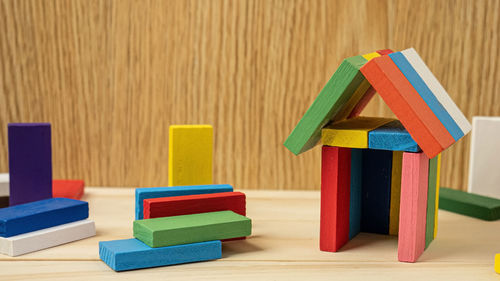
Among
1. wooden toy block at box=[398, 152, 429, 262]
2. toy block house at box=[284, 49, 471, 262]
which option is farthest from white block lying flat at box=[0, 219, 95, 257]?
wooden toy block at box=[398, 152, 429, 262]

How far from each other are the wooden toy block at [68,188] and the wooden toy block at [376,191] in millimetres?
447

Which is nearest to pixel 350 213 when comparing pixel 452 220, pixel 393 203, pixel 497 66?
pixel 393 203

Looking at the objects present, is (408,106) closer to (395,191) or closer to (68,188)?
(395,191)

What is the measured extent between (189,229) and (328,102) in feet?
0.69

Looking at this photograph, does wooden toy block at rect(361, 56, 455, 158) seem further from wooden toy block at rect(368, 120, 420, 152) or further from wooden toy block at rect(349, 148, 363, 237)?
wooden toy block at rect(349, 148, 363, 237)

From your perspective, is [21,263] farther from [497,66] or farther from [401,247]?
[497,66]

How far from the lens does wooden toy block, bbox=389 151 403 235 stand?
0.74m

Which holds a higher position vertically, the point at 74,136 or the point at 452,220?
the point at 74,136

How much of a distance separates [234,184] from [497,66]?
20.1 inches

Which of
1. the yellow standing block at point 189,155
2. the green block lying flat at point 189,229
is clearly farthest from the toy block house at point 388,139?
the yellow standing block at point 189,155

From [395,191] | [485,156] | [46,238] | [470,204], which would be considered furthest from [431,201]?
[46,238]

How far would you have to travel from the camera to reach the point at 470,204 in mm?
832

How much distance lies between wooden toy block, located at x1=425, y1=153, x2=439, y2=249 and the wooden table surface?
0.02 metres

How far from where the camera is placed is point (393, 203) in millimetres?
751
